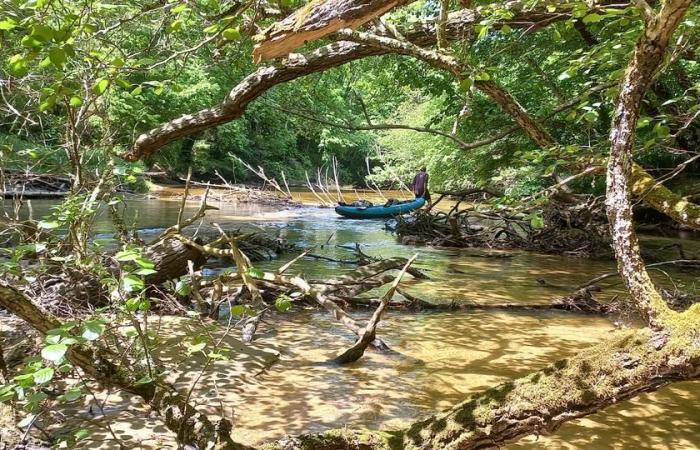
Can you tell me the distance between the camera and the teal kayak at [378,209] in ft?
56.6

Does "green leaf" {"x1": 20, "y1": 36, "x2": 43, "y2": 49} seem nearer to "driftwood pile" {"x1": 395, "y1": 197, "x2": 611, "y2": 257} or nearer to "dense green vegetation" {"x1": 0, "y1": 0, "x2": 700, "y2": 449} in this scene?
"dense green vegetation" {"x1": 0, "y1": 0, "x2": 700, "y2": 449}

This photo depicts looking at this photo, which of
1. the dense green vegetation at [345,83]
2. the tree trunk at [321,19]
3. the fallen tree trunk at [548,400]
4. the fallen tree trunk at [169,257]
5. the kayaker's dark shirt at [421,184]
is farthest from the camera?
the kayaker's dark shirt at [421,184]

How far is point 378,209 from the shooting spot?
17.4 metres

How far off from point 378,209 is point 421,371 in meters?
13.1

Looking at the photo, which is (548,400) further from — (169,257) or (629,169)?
(169,257)

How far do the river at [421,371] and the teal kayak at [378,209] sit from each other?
914 centimetres

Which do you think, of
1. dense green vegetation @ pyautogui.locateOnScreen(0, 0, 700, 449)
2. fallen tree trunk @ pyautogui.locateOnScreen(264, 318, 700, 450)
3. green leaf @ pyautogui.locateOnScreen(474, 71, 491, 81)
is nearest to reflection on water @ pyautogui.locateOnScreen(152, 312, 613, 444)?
dense green vegetation @ pyautogui.locateOnScreen(0, 0, 700, 449)

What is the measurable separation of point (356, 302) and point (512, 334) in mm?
1769

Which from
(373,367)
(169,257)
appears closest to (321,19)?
(373,367)

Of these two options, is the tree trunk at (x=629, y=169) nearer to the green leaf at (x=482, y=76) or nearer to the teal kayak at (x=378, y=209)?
the green leaf at (x=482, y=76)

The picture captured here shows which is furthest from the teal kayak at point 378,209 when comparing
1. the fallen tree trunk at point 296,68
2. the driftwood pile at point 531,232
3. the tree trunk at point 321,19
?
the tree trunk at point 321,19

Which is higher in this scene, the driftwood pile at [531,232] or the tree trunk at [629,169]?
the tree trunk at [629,169]

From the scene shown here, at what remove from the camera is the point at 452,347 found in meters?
5.00

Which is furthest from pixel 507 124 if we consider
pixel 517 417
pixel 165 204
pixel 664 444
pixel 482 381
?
pixel 165 204
